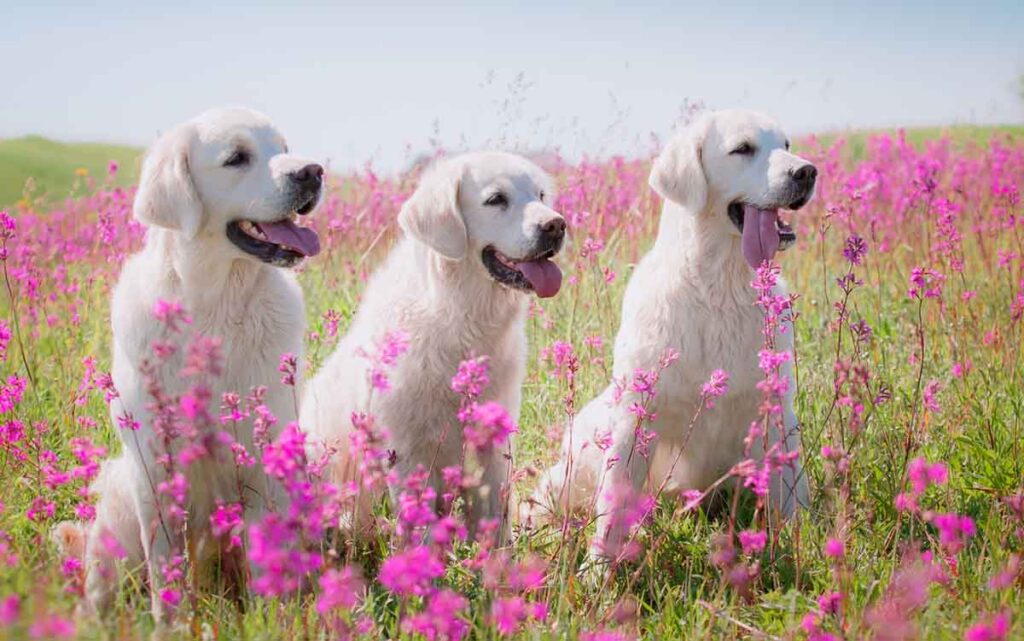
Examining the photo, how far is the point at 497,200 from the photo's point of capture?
139 inches

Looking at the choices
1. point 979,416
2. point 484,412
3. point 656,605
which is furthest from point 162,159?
point 979,416

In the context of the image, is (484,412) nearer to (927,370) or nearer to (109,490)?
(109,490)

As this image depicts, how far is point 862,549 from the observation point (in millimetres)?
3000

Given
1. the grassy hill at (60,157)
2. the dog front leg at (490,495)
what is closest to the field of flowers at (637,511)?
the dog front leg at (490,495)

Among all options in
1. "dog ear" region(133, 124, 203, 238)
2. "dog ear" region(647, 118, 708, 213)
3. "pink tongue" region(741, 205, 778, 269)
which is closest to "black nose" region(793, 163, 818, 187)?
"pink tongue" region(741, 205, 778, 269)

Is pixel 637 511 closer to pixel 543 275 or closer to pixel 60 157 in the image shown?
pixel 543 275

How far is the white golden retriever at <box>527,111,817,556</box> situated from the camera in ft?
10.9

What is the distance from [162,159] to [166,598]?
1.71 metres

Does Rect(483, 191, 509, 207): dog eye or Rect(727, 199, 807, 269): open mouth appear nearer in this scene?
Rect(727, 199, 807, 269): open mouth

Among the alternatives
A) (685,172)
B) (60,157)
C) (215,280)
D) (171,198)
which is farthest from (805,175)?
(60,157)

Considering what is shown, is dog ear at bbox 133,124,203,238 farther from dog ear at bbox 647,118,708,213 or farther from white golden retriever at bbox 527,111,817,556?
dog ear at bbox 647,118,708,213

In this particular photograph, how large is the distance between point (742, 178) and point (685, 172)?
8.4 inches

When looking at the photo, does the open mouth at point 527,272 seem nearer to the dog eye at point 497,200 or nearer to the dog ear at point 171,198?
the dog eye at point 497,200

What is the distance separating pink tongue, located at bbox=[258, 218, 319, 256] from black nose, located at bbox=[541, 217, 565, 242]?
83cm
